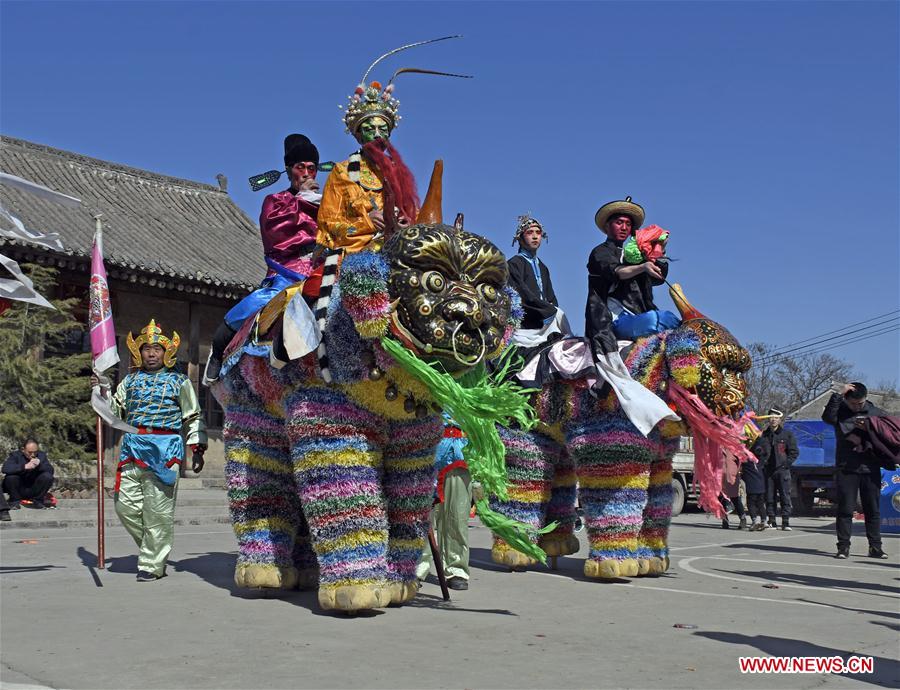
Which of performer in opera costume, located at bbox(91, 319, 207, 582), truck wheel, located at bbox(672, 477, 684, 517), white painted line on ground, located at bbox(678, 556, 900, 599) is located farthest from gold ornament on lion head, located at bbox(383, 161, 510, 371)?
truck wheel, located at bbox(672, 477, 684, 517)

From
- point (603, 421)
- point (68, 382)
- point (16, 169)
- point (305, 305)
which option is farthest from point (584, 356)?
point (16, 169)

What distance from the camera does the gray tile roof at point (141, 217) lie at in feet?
62.6

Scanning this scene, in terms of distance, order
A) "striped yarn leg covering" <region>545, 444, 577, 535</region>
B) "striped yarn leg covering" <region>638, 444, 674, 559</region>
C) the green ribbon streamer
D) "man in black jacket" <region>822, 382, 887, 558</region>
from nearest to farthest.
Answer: the green ribbon streamer, "striped yarn leg covering" <region>638, 444, 674, 559</region>, "striped yarn leg covering" <region>545, 444, 577, 535</region>, "man in black jacket" <region>822, 382, 887, 558</region>

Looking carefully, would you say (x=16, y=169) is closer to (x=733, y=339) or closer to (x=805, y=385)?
(x=733, y=339)

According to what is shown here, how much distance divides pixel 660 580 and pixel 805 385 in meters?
49.2

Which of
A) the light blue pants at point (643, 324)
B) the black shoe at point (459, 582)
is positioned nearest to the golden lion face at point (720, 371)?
the light blue pants at point (643, 324)

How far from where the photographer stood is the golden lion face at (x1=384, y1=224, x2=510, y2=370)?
5629 mm

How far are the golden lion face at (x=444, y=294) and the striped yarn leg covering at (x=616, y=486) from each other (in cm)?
239

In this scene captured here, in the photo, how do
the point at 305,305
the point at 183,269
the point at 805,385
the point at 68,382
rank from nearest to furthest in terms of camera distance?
the point at 305,305 < the point at 68,382 < the point at 183,269 < the point at 805,385

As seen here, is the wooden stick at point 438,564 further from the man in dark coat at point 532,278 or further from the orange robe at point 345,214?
the man in dark coat at point 532,278

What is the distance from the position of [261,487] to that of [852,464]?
6.68m

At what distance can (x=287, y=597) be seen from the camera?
6.84 metres

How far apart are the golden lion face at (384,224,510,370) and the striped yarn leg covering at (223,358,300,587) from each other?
159cm

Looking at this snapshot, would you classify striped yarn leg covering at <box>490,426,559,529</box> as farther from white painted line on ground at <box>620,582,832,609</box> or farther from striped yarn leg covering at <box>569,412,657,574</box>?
white painted line on ground at <box>620,582,832,609</box>
